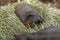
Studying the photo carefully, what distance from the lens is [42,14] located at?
4371 millimetres

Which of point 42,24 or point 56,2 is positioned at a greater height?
point 42,24

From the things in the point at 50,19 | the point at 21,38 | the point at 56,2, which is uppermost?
the point at 21,38

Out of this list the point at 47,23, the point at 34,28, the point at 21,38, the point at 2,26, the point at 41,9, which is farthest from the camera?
the point at 41,9

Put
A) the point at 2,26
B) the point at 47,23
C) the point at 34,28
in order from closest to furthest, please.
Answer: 1. the point at 2,26
2. the point at 34,28
3. the point at 47,23

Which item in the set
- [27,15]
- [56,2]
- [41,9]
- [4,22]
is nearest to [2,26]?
[4,22]

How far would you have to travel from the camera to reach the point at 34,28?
382cm

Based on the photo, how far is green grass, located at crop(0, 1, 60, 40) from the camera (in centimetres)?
338

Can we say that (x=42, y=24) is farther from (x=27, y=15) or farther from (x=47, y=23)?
(x=27, y=15)

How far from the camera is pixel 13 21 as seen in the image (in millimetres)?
3734

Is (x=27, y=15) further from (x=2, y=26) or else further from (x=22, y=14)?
(x=2, y=26)

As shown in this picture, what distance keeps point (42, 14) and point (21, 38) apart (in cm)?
360

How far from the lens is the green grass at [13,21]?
11.1 feet

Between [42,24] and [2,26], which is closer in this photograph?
[2,26]

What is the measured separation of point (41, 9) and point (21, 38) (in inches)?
144
